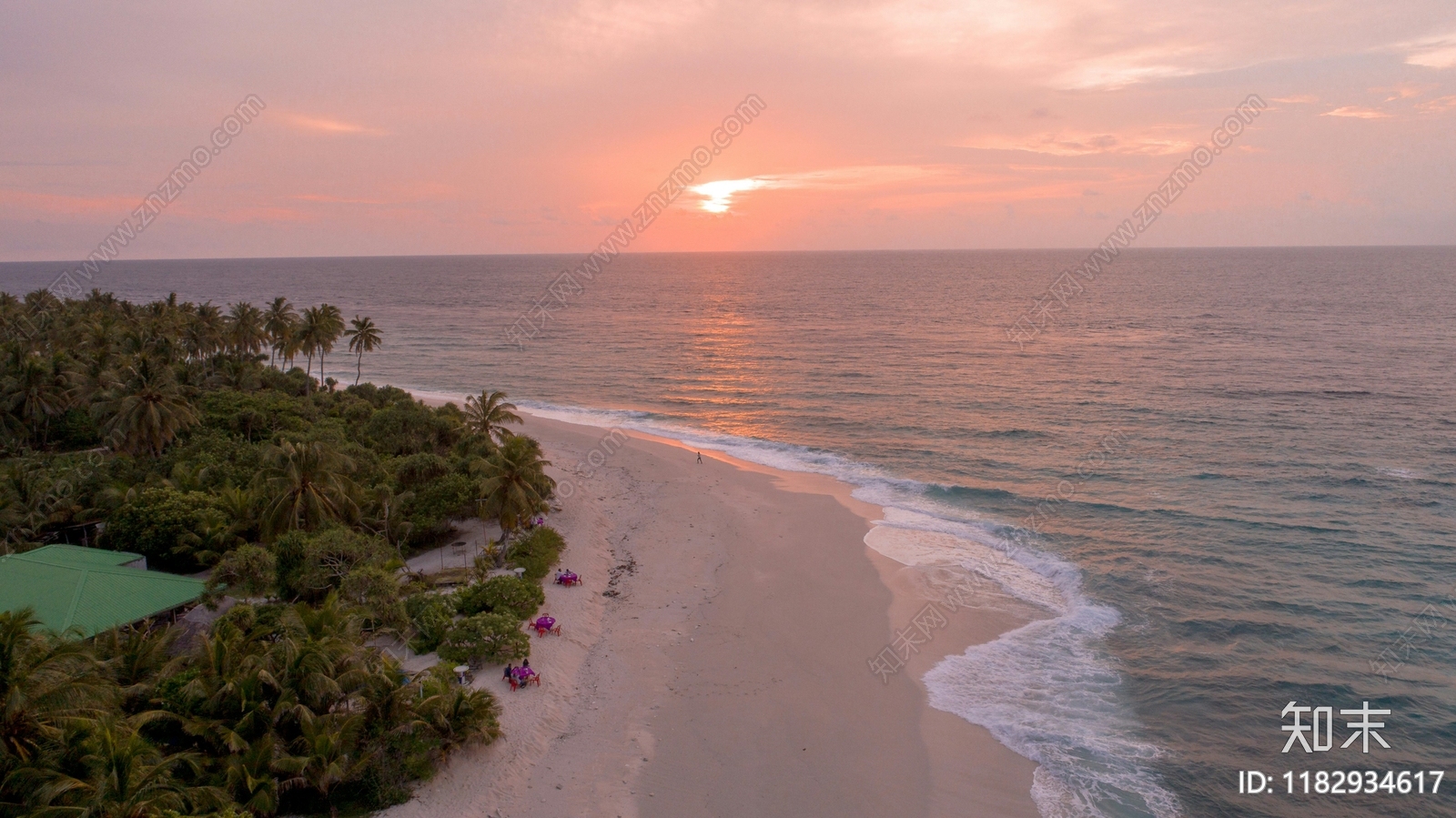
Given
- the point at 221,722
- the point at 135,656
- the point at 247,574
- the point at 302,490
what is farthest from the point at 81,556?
the point at 221,722

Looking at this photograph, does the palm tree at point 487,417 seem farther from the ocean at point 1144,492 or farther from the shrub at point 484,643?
the ocean at point 1144,492

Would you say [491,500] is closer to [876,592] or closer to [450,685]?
[450,685]

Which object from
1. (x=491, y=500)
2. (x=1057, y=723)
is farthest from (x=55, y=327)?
(x=1057, y=723)

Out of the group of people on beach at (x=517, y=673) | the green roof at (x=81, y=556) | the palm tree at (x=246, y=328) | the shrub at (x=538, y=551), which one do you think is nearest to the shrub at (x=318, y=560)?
the shrub at (x=538, y=551)

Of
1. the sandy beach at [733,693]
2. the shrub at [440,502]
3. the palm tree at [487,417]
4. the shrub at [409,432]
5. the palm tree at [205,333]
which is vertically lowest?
the sandy beach at [733,693]

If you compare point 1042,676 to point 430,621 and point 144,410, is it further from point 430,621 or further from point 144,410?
point 144,410

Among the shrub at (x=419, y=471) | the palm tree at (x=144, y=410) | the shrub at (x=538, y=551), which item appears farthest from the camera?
the palm tree at (x=144, y=410)

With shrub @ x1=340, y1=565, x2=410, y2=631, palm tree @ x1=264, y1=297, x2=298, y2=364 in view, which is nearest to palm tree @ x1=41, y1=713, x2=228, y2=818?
shrub @ x1=340, y1=565, x2=410, y2=631

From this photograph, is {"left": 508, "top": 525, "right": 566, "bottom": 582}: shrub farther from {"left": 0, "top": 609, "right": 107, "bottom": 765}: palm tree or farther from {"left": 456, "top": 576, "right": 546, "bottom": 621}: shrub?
{"left": 0, "top": 609, "right": 107, "bottom": 765}: palm tree
